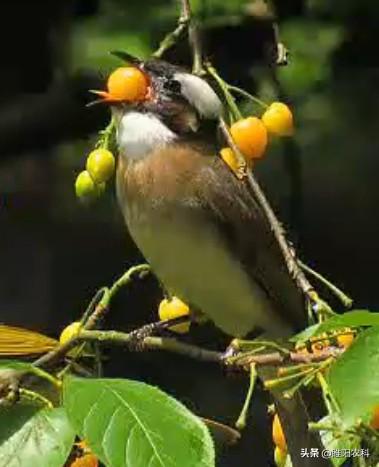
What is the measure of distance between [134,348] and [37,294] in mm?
2273

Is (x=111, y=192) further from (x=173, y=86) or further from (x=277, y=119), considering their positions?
(x=277, y=119)

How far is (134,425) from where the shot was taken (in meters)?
0.81

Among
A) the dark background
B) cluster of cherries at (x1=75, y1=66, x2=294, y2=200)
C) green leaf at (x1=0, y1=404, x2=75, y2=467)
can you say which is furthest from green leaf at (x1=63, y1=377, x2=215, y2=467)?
the dark background

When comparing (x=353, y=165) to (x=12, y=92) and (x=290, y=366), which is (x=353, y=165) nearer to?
(x=12, y=92)

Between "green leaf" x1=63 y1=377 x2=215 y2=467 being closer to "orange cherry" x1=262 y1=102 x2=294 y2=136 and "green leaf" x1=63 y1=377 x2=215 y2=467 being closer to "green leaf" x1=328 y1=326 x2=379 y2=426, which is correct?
"green leaf" x1=328 y1=326 x2=379 y2=426

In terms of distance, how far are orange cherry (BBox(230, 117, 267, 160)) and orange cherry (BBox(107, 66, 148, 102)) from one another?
9 cm

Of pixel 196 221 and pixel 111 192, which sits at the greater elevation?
pixel 196 221

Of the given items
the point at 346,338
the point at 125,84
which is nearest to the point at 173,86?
the point at 125,84

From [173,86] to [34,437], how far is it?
785 millimetres

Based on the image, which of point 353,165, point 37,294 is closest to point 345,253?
point 353,165

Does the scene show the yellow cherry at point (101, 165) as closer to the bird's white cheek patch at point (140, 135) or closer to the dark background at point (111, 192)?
the bird's white cheek patch at point (140, 135)

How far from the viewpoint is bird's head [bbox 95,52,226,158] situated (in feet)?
4.86

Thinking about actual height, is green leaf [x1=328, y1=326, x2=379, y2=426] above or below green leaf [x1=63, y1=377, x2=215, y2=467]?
above

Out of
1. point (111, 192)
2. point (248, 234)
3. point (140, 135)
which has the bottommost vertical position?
point (111, 192)
